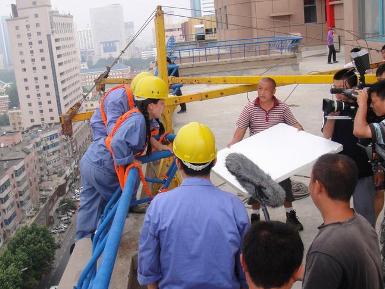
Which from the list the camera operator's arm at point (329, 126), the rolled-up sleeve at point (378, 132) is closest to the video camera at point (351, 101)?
the camera operator's arm at point (329, 126)

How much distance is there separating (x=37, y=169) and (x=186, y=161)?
56.9m

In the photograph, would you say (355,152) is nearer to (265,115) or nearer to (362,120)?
(362,120)

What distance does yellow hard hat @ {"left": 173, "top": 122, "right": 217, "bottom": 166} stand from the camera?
86.7 inches

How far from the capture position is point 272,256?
1.58 meters

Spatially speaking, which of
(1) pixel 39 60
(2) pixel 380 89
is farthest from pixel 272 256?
(1) pixel 39 60

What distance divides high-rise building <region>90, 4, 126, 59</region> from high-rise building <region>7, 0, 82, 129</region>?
34.4 meters

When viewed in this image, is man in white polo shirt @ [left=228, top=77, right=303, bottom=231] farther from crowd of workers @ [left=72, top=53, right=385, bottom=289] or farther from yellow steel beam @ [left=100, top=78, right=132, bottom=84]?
yellow steel beam @ [left=100, top=78, right=132, bottom=84]

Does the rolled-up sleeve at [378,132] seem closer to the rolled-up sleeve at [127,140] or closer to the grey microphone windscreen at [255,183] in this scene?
the grey microphone windscreen at [255,183]

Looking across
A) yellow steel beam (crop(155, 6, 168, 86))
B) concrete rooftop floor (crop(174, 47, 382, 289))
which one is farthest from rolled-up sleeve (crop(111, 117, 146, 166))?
yellow steel beam (crop(155, 6, 168, 86))

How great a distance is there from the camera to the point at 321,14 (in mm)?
23406

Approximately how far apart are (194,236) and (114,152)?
1320 mm

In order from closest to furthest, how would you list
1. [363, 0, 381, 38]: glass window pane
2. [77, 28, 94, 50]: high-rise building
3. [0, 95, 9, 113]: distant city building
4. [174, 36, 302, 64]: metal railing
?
[363, 0, 381, 38]: glass window pane → [174, 36, 302, 64]: metal railing → [0, 95, 9, 113]: distant city building → [77, 28, 94, 50]: high-rise building

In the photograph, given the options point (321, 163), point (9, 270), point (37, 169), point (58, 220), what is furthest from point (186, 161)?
point (37, 169)

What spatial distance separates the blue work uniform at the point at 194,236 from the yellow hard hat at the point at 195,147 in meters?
0.11
